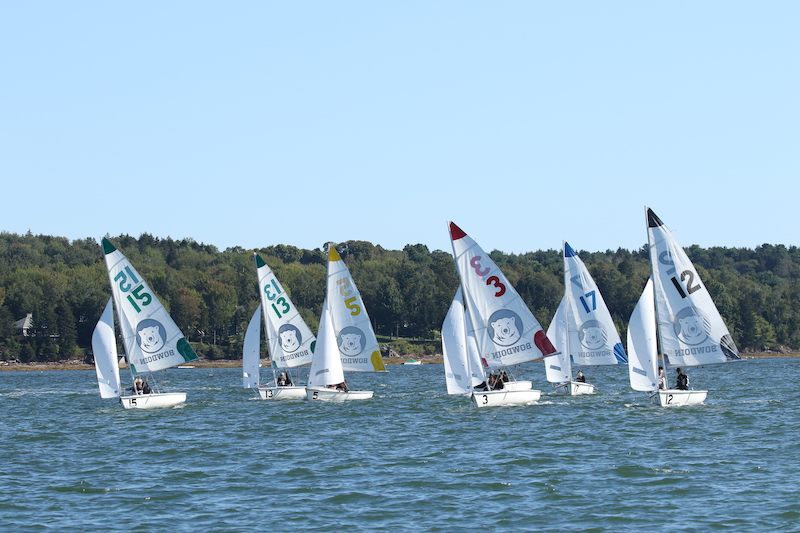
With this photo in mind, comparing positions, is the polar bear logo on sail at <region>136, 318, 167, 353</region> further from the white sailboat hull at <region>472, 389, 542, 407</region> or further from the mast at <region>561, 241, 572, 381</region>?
the mast at <region>561, 241, 572, 381</region>

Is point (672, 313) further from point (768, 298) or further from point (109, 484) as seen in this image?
point (768, 298)

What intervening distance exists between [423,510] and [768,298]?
542 ft

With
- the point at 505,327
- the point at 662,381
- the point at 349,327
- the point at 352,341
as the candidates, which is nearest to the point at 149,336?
the point at 349,327

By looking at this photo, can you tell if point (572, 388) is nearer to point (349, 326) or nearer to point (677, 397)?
point (349, 326)

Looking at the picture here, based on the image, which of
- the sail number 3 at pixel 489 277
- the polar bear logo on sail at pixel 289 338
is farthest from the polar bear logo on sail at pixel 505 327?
the polar bear logo on sail at pixel 289 338

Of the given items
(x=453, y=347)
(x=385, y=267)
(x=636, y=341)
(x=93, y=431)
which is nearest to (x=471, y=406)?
(x=453, y=347)

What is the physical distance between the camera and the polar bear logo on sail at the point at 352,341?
154ft

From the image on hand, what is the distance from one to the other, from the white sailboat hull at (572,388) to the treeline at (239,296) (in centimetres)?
8822

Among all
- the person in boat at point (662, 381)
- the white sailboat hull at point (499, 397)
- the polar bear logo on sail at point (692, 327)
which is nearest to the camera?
the polar bear logo on sail at point (692, 327)

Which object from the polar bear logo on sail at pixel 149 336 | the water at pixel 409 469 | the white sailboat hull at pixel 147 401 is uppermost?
the polar bear logo on sail at pixel 149 336

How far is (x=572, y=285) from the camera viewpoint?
51.6 metres

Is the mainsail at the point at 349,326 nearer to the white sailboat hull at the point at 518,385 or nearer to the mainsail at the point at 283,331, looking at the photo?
the mainsail at the point at 283,331

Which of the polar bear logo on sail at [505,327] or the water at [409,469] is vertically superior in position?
the polar bear logo on sail at [505,327]

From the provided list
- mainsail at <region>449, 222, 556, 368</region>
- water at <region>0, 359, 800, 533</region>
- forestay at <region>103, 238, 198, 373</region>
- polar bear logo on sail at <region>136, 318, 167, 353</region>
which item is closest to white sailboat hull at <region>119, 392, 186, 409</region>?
water at <region>0, 359, 800, 533</region>
